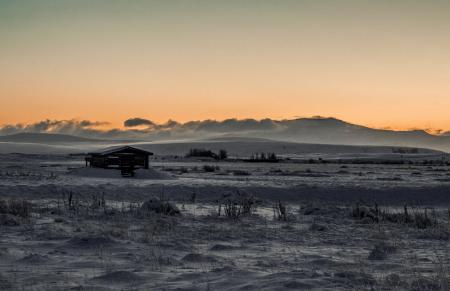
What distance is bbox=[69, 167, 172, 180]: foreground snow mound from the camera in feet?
106

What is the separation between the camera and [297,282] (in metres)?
7.89

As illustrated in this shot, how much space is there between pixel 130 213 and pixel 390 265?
29.0 feet

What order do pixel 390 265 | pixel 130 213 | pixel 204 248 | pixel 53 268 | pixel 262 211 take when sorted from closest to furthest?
1. pixel 53 268
2. pixel 390 265
3. pixel 204 248
4. pixel 130 213
5. pixel 262 211

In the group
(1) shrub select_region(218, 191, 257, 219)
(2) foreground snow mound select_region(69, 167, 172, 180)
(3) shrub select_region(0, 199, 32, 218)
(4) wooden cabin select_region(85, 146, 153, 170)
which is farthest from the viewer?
(4) wooden cabin select_region(85, 146, 153, 170)

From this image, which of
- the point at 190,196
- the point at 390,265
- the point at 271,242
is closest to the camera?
the point at 390,265

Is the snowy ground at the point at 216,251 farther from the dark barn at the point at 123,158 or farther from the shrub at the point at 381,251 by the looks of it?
the dark barn at the point at 123,158

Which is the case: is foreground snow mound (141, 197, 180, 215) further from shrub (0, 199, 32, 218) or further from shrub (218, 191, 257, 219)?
shrub (0, 199, 32, 218)

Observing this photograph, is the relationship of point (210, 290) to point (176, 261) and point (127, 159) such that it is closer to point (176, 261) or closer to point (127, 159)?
point (176, 261)

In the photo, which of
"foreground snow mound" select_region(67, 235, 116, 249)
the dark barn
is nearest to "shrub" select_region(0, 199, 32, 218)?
"foreground snow mound" select_region(67, 235, 116, 249)

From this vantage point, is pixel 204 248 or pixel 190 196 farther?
pixel 190 196

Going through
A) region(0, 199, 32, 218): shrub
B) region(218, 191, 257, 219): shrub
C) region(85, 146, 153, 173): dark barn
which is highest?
region(85, 146, 153, 173): dark barn

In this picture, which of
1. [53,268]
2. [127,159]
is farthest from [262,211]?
[127,159]

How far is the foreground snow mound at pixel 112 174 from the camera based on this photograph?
3244cm

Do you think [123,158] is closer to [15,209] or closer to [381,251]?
[15,209]
